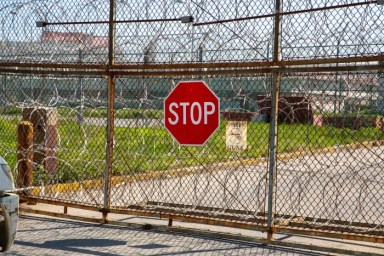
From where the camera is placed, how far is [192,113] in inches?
297

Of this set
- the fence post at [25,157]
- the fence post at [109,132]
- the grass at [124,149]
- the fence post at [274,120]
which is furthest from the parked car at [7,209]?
the grass at [124,149]

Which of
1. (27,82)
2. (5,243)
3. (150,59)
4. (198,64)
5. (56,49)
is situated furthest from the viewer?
(27,82)

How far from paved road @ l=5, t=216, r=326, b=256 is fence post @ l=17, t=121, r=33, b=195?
1.16m

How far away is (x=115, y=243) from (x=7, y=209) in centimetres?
170

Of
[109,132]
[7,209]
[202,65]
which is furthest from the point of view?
[109,132]

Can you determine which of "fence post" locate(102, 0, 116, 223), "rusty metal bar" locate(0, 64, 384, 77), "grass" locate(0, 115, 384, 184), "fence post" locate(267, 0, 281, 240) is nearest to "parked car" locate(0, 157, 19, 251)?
"fence post" locate(102, 0, 116, 223)

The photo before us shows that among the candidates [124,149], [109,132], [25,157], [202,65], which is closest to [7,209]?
[109,132]

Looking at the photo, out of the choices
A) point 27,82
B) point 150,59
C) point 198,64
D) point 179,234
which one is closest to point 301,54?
point 198,64

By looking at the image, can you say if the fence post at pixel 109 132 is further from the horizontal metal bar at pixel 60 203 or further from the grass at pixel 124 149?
the grass at pixel 124 149

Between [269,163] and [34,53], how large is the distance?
3.87m

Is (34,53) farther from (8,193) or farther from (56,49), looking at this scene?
(8,193)

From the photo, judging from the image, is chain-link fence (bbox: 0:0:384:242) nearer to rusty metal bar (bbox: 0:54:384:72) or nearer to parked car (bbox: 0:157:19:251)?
rusty metal bar (bbox: 0:54:384:72)

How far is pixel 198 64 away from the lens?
7.45m

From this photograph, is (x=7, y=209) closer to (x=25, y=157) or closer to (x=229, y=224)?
(x=229, y=224)
